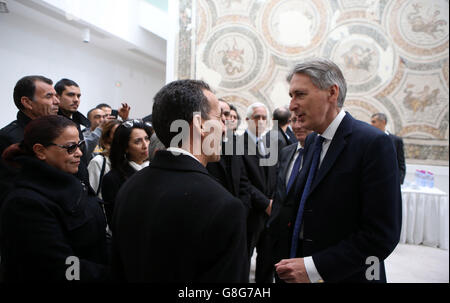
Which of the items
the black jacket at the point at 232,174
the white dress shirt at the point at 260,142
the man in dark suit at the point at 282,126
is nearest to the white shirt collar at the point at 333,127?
the black jacket at the point at 232,174

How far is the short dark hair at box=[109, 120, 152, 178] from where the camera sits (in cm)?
276

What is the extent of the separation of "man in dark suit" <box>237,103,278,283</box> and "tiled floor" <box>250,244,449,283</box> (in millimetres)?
507

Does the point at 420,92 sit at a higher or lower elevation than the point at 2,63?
higher

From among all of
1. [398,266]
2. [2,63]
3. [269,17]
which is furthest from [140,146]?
[269,17]

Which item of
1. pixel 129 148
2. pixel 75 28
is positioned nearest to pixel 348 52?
pixel 75 28

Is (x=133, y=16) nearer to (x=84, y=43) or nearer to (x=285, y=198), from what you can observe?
(x=84, y=43)

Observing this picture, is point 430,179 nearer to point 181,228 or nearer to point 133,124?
point 133,124

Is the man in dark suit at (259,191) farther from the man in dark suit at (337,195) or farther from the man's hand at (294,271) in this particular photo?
the man's hand at (294,271)

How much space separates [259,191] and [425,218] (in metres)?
4.37

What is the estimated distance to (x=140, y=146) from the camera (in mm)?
2891

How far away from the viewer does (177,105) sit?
124 cm

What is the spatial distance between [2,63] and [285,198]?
259 cm
